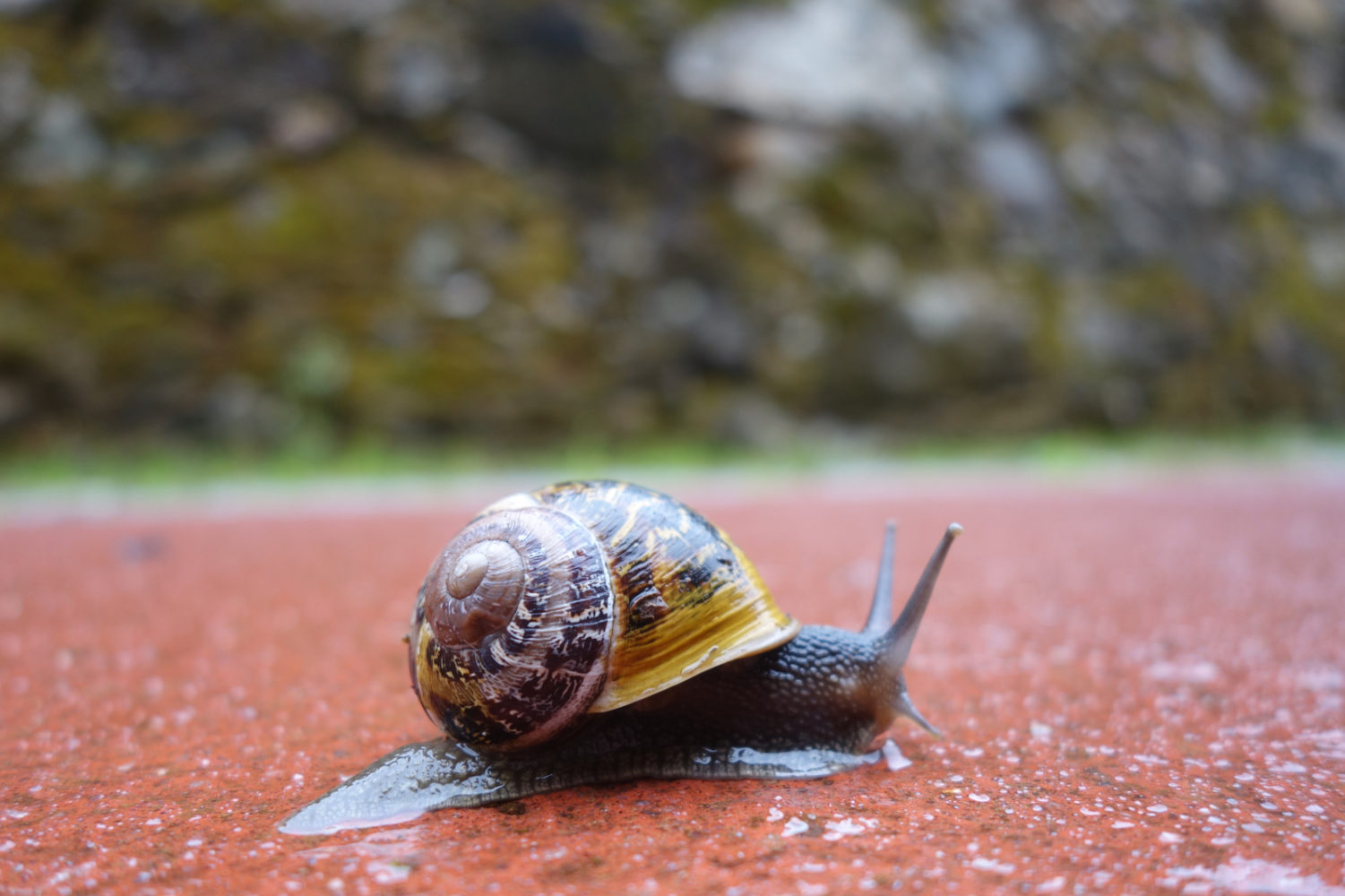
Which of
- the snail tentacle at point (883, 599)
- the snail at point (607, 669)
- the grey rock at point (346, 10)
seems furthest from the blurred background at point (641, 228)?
the snail at point (607, 669)

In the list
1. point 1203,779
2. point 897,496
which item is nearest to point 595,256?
point 897,496

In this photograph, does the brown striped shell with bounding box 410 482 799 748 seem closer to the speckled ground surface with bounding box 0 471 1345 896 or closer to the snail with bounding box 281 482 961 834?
the snail with bounding box 281 482 961 834

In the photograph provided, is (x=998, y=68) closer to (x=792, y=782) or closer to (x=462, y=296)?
(x=462, y=296)

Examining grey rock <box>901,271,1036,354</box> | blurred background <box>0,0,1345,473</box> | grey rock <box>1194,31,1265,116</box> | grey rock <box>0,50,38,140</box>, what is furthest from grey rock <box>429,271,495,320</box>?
grey rock <box>1194,31,1265,116</box>

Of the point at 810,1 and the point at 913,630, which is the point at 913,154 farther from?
the point at 913,630

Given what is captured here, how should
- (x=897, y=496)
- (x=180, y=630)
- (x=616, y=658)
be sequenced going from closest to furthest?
(x=616, y=658) < (x=180, y=630) < (x=897, y=496)

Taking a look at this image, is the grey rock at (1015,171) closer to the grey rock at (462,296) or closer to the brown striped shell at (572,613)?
the grey rock at (462,296)
